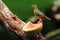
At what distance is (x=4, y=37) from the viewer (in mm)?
1844

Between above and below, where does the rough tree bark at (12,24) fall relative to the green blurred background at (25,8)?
below

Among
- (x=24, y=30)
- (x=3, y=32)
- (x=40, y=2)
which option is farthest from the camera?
(x=40, y=2)

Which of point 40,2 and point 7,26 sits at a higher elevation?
point 40,2

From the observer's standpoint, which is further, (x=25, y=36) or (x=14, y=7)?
(x=14, y=7)

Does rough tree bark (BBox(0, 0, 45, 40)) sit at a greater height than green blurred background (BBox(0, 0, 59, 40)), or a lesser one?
lesser

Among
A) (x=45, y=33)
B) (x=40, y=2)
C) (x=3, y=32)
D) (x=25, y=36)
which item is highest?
(x=40, y=2)

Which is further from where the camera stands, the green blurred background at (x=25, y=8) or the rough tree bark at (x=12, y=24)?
the green blurred background at (x=25, y=8)

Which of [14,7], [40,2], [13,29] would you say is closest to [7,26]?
[13,29]

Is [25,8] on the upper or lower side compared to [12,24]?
upper

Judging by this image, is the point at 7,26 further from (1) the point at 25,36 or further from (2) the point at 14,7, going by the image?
(2) the point at 14,7

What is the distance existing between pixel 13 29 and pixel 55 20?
114 cm

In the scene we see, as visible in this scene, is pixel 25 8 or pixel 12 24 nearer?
pixel 12 24

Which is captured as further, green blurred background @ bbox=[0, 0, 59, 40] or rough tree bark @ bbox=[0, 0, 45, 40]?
green blurred background @ bbox=[0, 0, 59, 40]

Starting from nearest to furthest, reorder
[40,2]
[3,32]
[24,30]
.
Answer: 1. [24,30]
2. [3,32]
3. [40,2]
